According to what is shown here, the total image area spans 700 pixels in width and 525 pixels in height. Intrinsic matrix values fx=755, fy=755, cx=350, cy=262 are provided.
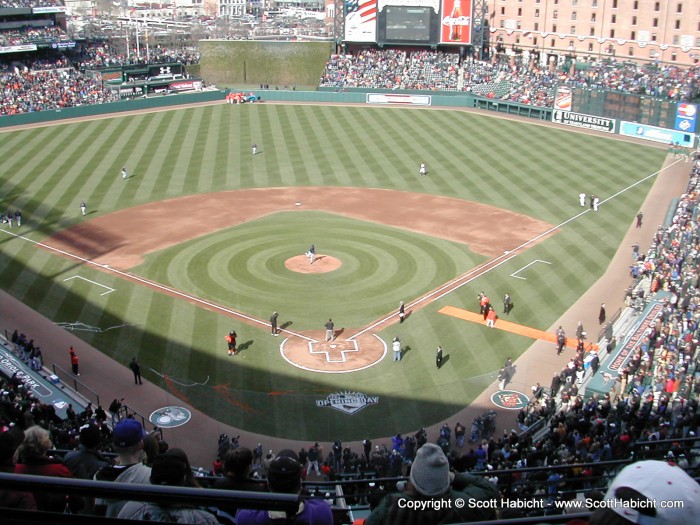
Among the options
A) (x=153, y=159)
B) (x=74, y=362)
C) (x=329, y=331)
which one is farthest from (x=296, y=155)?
(x=74, y=362)

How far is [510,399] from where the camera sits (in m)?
27.5

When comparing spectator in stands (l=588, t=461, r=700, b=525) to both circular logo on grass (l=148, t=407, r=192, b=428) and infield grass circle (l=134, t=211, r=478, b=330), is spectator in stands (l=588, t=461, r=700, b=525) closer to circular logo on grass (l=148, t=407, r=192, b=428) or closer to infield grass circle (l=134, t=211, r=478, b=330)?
circular logo on grass (l=148, t=407, r=192, b=428)

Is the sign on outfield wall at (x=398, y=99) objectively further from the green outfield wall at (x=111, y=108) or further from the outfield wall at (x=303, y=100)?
the green outfield wall at (x=111, y=108)

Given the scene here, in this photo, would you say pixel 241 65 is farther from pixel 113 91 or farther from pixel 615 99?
pixel 615 99

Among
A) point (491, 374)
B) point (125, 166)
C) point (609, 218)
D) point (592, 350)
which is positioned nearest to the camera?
point (491, 374)

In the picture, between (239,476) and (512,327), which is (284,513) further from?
Answer: (512,327)

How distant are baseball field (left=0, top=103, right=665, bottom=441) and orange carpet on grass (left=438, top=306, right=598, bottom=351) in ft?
1.46

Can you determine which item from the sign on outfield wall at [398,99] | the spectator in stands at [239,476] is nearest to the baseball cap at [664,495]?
the spectator in stands at [239,476]

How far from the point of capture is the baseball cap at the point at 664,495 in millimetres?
3504

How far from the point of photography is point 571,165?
2333 inches

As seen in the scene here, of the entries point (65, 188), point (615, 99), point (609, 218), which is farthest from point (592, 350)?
point (615, 99)

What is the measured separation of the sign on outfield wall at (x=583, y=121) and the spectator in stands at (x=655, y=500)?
71.1 m

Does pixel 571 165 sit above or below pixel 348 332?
above

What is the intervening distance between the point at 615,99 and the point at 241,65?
5168cm
